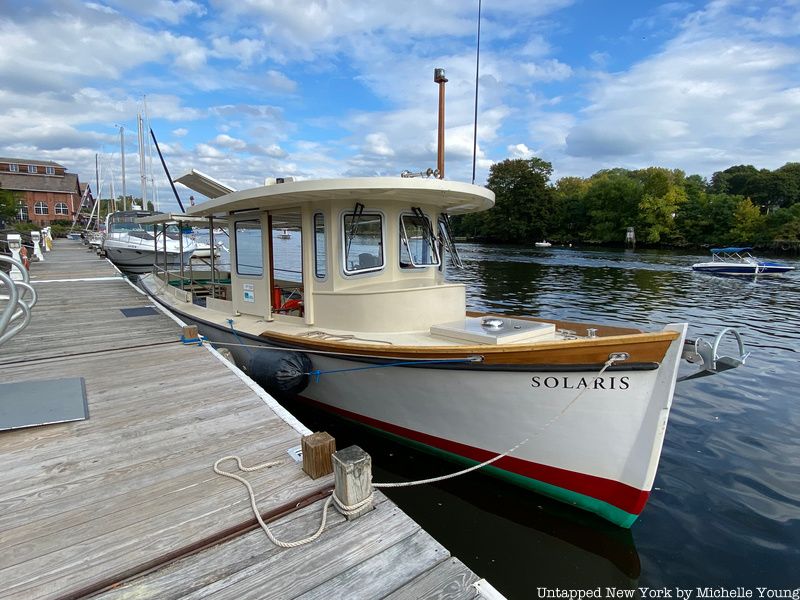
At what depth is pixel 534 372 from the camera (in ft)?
13.0

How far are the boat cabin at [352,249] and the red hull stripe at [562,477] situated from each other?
4.76ft

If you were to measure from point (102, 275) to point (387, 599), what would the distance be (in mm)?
17611

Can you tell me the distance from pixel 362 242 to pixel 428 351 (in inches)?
83.6

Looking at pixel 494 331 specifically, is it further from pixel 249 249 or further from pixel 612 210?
pixel 612 210

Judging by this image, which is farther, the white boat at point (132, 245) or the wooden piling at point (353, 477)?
the white boat at point (132, 245)

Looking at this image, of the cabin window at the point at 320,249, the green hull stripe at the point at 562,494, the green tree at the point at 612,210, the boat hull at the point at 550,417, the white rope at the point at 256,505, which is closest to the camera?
the white rope at the point at 256,505

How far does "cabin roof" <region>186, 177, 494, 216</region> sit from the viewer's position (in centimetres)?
508

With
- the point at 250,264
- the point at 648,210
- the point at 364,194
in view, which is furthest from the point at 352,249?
the point at 648,210

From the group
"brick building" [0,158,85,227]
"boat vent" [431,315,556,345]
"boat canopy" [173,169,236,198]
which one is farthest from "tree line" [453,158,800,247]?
"brick building" [0,158,85,227]

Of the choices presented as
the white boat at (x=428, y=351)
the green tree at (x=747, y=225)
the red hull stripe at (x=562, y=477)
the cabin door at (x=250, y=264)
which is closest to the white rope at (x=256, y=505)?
the white boat at (x=428, y=351)

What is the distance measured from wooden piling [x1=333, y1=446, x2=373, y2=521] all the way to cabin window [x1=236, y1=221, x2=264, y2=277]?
14.9 ft

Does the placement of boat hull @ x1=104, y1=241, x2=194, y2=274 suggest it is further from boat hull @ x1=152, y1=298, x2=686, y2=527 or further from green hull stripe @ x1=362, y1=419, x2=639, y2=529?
green hull stripe @ x1=362, y1=419, x2=639, y2=529

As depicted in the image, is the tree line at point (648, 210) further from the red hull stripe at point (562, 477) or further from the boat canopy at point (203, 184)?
the red hull stripe at point (562, 477)

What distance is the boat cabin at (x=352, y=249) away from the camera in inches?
215
